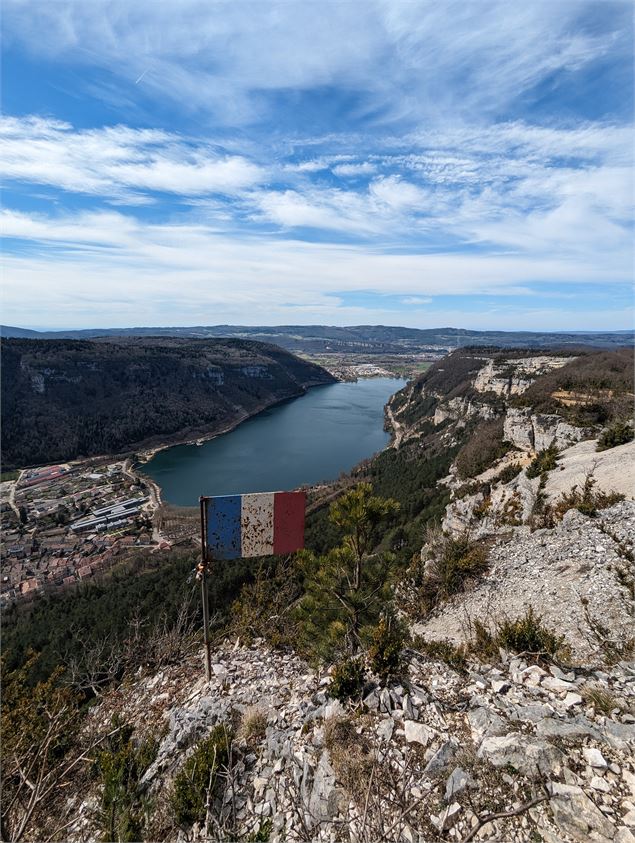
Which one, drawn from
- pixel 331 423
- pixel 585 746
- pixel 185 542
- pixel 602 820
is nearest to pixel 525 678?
pixel 585 746

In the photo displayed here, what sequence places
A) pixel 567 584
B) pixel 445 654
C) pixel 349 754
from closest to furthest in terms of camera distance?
pixel 349 754, pixel 445 654, pixel 567 584

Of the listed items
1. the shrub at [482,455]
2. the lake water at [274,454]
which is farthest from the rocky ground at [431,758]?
the lake water at [274,454]

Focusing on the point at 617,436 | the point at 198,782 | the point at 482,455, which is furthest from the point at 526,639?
the point at 482,455

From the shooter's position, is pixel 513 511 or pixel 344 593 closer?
pixel 344 593

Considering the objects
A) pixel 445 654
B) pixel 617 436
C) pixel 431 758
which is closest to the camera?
pixel 431 758

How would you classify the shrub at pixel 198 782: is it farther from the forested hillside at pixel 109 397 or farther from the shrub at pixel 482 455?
the forested hillside at pixel 109 397

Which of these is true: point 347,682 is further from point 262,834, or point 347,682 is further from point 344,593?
point 262,834

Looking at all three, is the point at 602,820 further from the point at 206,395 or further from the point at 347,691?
the point at 206,395
